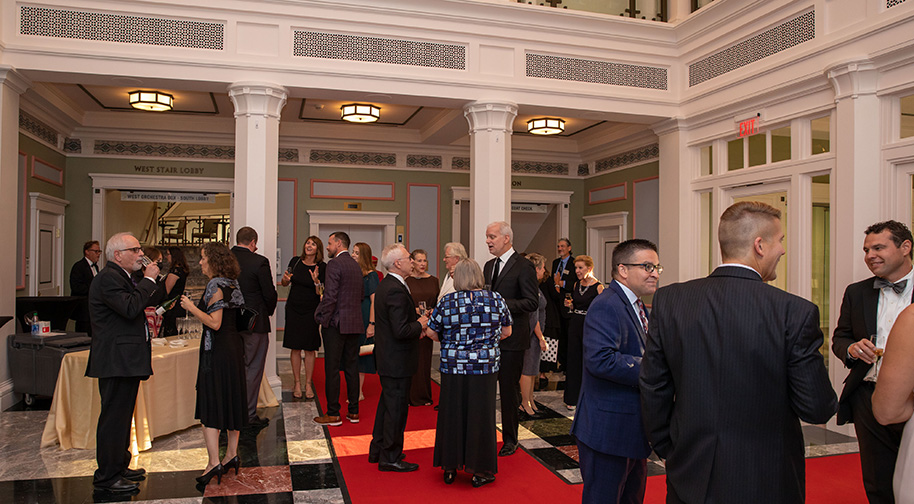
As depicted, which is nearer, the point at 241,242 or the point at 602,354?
the point at 602,354

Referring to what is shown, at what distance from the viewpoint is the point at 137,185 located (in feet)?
30.4

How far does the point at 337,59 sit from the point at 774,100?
4549 mm

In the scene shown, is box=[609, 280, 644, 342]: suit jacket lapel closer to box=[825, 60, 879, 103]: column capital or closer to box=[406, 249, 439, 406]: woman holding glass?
box=[406, 249, 439, 406]: woman holding glass

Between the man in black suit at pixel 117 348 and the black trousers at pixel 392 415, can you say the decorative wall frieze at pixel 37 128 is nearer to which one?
the man in black suit at pixel 117 348

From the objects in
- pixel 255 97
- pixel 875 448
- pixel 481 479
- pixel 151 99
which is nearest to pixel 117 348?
pixel 481 479

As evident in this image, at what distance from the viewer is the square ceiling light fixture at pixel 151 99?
7.44 m

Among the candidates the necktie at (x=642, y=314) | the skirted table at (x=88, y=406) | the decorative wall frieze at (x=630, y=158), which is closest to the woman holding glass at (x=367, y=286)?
the skirted table at (x=88, y=406)

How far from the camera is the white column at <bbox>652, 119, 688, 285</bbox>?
741 cm

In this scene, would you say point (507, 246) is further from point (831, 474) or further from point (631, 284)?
point (831, 474)

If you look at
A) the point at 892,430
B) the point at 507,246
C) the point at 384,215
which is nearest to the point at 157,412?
the point at 507,246

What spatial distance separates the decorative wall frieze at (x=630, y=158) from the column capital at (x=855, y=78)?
365 centimetres

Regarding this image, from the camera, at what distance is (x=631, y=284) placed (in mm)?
2613

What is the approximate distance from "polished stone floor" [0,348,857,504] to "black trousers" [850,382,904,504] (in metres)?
1.45

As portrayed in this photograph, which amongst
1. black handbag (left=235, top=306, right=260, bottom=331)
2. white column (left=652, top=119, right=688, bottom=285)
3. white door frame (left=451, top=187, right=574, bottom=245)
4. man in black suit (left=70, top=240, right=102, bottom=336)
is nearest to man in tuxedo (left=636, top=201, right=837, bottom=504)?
black handbag (left=235, top=306, right=260, bottom=331)
